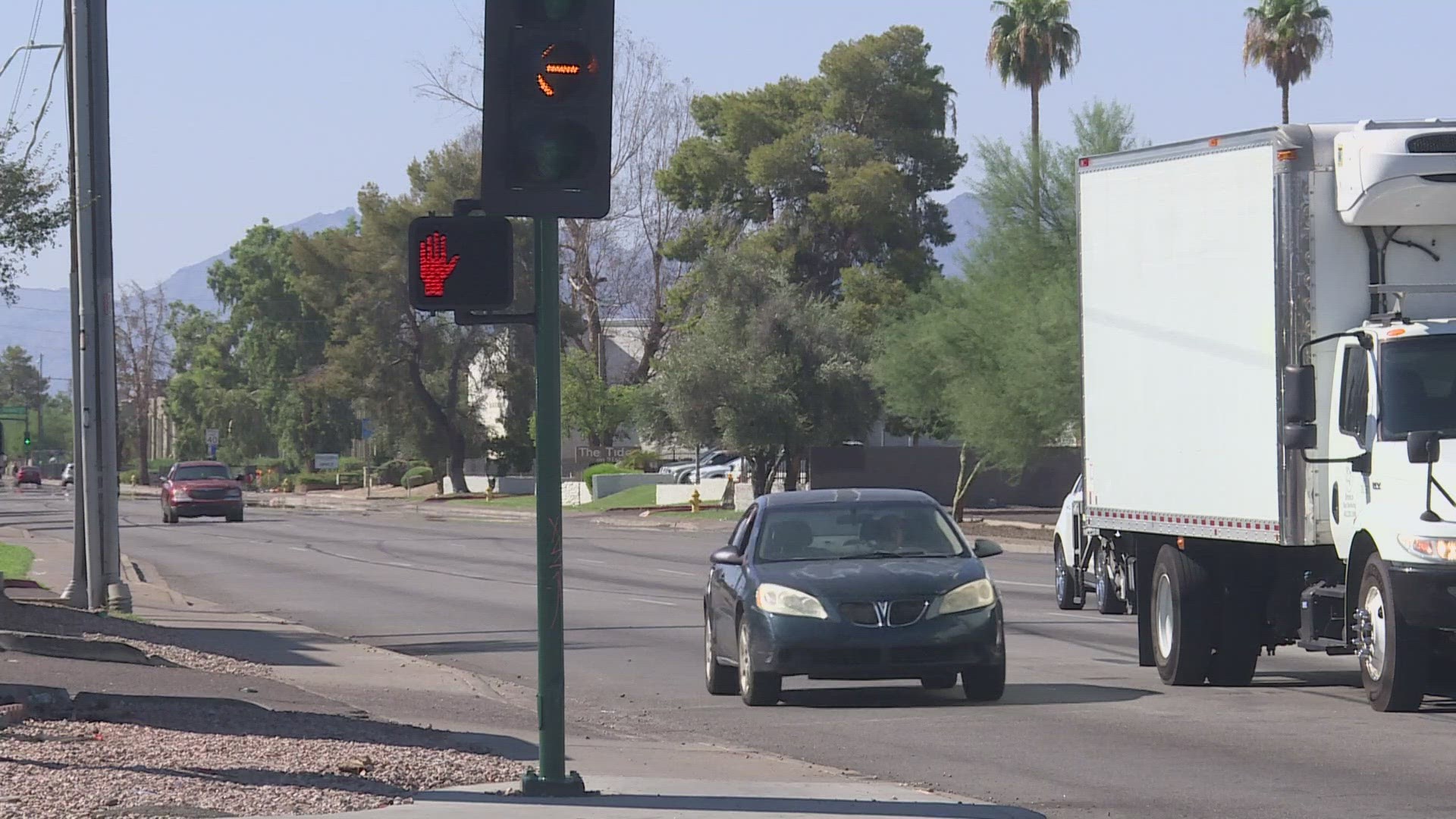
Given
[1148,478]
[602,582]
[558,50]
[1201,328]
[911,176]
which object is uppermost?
[911,176]

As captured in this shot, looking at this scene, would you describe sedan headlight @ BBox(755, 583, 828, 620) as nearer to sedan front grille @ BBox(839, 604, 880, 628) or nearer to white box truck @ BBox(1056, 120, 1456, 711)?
sedan front grille @ BBox(839, 604, 880, 628)

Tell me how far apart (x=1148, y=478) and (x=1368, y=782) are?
5359 mm

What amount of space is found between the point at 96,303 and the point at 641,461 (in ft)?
184

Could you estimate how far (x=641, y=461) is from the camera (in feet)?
252

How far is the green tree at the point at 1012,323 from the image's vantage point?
38.5 m

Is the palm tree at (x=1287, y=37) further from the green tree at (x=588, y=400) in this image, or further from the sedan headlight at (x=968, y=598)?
the sedan headlight at (x=968, y=598)

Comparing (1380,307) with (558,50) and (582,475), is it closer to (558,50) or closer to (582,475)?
(558,50)

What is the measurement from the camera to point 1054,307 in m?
38.4

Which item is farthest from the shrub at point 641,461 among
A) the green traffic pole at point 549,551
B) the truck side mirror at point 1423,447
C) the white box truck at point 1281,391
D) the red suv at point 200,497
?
the green traffic pole at point 549,551

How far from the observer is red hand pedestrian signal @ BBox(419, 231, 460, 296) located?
29.3 feet

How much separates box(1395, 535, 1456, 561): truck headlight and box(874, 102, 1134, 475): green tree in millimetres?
25809

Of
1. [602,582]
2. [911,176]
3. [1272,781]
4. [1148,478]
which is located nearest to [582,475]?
[911,176]

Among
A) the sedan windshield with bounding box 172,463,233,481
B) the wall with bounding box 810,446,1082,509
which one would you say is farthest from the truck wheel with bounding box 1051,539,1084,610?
the sedan windshield with bounding box 172,463,233,481

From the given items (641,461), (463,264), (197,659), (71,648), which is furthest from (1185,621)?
(641,461)
